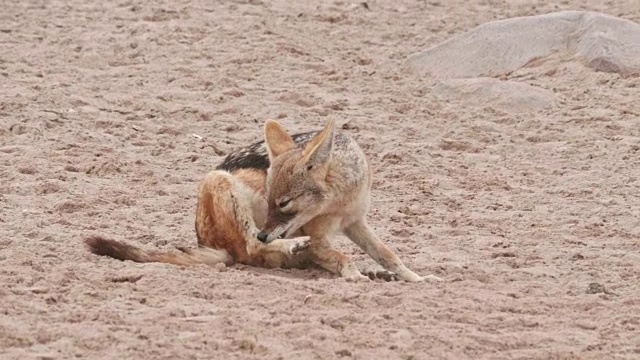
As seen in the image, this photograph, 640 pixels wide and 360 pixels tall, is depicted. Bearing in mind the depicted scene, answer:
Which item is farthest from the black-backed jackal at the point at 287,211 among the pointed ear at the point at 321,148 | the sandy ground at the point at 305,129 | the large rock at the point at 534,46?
the large rock at the point at 534,46

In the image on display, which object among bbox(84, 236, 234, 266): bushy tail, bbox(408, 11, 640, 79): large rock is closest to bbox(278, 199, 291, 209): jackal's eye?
bbox(84, 236, 234, 266): bushy tail

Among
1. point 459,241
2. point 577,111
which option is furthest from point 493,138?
point 459,241

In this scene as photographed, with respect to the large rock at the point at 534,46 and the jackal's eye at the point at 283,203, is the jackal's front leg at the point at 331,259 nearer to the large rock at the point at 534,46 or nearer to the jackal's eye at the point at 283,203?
the jackal's eye at the point at 283,203

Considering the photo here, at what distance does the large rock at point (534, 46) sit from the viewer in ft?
40.5

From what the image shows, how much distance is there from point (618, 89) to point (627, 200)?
2637 millimetres

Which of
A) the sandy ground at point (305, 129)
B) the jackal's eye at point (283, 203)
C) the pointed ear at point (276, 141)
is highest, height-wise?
the pointed ear at point (276, 141)

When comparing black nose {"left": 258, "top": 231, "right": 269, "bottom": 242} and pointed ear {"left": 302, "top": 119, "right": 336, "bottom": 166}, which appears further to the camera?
pointed ear {"left": 302, "top": 119, "right": 336, "bottom": 166}

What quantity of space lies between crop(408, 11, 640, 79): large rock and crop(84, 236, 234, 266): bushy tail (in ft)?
17.9

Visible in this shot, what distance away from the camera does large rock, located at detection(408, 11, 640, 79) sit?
12344mm

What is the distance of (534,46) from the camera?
41.9 ft

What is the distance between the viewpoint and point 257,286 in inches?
274

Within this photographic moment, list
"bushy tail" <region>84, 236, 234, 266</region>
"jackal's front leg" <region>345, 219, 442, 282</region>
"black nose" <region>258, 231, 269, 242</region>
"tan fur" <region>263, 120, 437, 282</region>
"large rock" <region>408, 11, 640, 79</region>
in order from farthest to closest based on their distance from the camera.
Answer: "large rock" <region>408, 11, 640, 79</region>, "jackal's front leg" <region>345, 219, 442, 282</region>, "tan fur" <region>263, 120, 437, 282</region>, "black nose" <region>258, 231, 269, 242</region>, "bushy tail" <region>84, 236, 234, 266</region>

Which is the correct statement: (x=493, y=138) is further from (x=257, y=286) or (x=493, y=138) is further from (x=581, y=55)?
(x=257, y=286)

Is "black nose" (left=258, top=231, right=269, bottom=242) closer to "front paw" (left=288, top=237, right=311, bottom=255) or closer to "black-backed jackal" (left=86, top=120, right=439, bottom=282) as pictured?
"black-backed jackal" (left=86, top=120, right=439, bottom=282)
